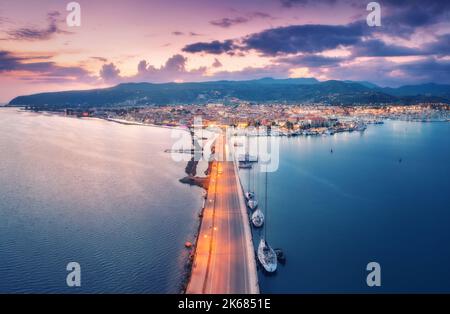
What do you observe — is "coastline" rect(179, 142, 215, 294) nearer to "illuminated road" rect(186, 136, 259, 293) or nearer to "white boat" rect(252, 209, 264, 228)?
"illuminated road" rect(186, 136, 259, 293)

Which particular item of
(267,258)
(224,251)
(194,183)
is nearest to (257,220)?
(267,258)

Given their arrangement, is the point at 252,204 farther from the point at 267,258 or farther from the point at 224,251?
the point at 224,251

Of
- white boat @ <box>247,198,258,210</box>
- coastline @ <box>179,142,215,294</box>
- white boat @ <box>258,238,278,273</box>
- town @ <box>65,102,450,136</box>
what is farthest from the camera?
town @ <box>65,102,450,136</box>

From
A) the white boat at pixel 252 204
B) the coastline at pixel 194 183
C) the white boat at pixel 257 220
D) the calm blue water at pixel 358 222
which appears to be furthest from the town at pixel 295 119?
the white boat at pixel 257 220

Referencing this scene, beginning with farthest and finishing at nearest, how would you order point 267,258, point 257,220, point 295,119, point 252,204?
point 295,119 < point 252,204 < point 257,220 < point 267,258

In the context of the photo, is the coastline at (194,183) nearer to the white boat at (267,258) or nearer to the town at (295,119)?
the white boat at (267,258)

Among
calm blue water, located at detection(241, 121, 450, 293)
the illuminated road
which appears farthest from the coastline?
calm blue water, located at detection(241, 121, 450, 293)

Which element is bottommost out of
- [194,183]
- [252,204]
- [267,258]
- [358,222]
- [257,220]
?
[358,222]

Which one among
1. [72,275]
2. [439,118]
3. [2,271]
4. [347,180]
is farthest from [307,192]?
[439,118]
